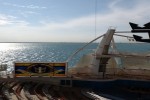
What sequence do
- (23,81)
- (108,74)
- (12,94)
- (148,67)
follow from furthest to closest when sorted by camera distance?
(148,67)
(108,74)
(23,81)
(12,94)

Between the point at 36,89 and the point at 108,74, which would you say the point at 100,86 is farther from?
the point at 36,89

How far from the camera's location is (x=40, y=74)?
150 feet

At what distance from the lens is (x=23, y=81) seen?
4541 cm

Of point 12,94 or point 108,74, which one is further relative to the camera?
point 108,74

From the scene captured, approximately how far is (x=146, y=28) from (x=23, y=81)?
2092 cm

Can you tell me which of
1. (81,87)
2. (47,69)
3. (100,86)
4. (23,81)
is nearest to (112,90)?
(100,86)

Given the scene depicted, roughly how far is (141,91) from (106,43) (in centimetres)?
932

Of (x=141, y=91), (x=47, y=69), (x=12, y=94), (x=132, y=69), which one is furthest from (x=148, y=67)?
(x=12, y=94)

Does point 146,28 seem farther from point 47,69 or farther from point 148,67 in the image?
point 47,69

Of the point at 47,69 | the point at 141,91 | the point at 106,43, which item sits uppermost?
the point at 106,43

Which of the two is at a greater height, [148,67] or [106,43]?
[106,43]

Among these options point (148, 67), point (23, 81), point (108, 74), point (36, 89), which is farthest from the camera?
point (148, 67)

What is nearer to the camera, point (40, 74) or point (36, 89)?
point (36, 89)

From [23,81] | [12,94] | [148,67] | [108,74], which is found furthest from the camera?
[148,67]
